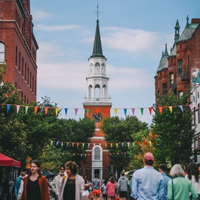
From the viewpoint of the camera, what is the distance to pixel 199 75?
1645 inches

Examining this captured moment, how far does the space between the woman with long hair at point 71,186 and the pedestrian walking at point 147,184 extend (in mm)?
1392

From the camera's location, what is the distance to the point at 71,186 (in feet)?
34.7

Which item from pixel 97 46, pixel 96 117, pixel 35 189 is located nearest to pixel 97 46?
pixel 97 46

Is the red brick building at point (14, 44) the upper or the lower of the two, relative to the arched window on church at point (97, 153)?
upper

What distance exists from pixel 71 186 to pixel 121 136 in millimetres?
83660

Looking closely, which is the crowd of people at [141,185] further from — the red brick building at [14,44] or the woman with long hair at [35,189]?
Answer: the red brick building at [14,44]

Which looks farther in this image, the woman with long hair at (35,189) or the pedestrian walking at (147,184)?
the woman with long hair at (35,189)

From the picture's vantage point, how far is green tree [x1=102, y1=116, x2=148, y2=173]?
3585 inches

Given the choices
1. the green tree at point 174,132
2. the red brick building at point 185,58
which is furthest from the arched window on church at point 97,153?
the green tree at point 174,132

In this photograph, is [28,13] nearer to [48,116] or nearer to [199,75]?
[48,116]

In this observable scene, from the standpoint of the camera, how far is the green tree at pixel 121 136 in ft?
299

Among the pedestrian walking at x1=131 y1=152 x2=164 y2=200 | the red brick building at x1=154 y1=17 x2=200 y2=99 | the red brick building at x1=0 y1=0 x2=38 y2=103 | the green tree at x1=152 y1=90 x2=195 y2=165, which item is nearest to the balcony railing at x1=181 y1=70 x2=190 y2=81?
the red brick building at x1=154 y1=17 x2=200 y2=99

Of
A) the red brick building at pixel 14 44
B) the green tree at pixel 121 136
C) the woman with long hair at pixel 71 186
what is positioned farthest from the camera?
the green tree at pixel 121 136

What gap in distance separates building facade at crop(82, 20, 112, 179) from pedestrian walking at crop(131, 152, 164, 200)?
302 ft
